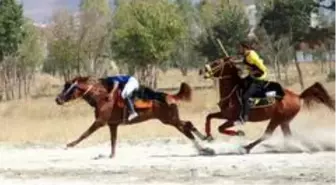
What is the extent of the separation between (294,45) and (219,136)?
4208cm

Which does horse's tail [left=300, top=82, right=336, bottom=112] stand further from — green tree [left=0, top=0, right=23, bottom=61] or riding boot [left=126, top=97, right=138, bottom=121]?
green tree [left=0, top=0, right=23, bottom=61]

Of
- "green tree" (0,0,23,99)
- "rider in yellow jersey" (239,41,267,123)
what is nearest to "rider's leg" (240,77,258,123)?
"rider in yellow jersey" (239,41,267,123)

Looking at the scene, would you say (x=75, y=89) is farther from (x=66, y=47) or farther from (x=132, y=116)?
(x=66, y=47)

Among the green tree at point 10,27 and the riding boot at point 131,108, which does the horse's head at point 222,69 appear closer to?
the riding boot at point 131,108

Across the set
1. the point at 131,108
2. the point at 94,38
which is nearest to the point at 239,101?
the point at 131,108

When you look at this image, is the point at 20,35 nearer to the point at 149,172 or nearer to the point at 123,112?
the point at 123,112

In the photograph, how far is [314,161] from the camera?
56.8 ft

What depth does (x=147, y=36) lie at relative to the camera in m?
65.8

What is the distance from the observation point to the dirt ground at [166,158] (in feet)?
50.9

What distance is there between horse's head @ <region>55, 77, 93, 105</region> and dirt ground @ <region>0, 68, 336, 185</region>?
143cm

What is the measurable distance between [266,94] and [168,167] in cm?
341

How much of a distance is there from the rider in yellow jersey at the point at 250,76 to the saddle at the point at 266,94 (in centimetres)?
7

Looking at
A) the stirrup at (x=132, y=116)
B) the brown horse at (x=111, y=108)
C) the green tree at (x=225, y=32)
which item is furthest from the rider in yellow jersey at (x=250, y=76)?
the green tree at (x=225, y=32)

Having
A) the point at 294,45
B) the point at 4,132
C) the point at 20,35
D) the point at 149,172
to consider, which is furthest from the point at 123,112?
the point at 294,45
